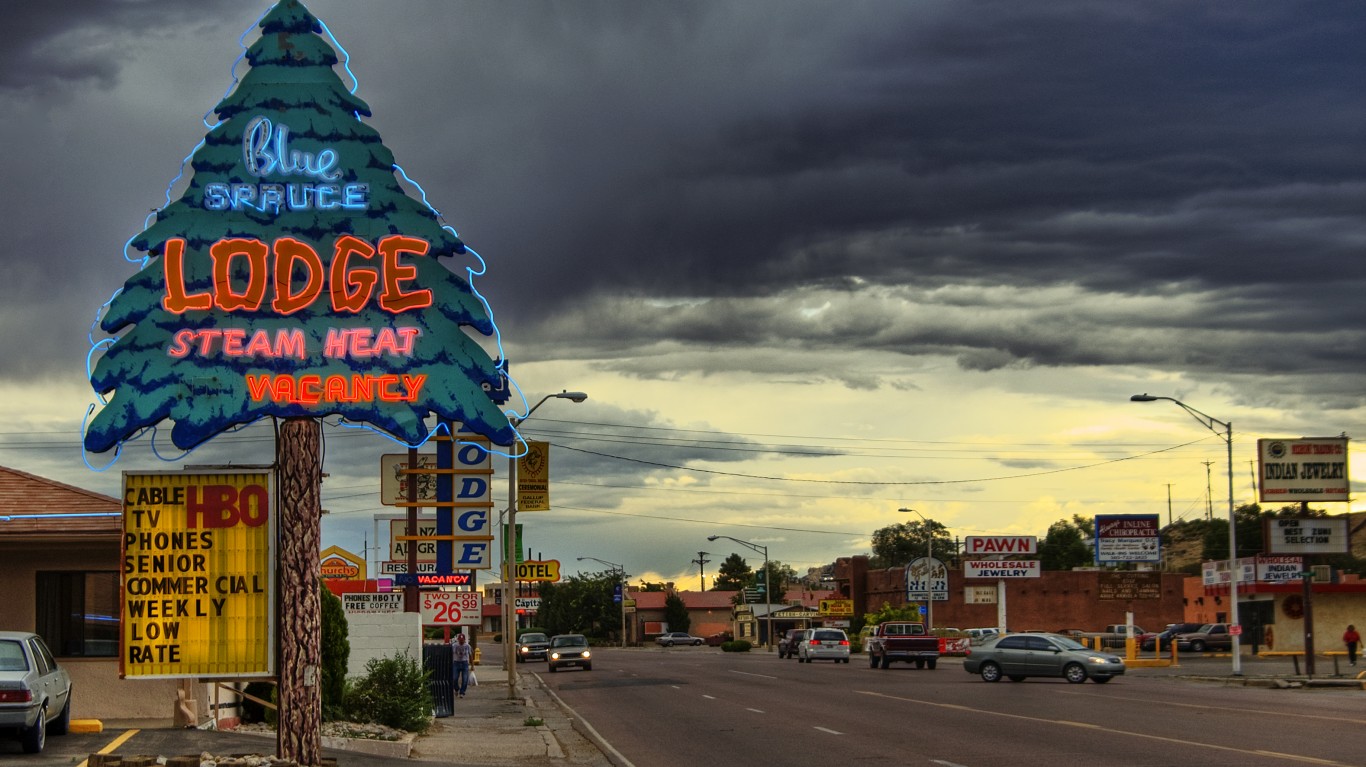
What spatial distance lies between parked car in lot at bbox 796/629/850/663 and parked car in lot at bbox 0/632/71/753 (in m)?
51.1

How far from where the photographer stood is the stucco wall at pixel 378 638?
99.5 ft

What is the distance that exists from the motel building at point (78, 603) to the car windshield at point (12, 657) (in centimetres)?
462

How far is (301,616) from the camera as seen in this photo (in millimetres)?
17016

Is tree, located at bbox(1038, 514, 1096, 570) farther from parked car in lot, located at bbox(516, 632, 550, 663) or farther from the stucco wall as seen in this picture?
the stucco wall

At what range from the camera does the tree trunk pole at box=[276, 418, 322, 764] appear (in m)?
17.0

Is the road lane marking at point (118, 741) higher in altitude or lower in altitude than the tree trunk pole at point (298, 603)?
lower

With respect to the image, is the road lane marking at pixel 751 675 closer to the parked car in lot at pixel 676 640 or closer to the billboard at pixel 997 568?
the billboard at pixel 997 568

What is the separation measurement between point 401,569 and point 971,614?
5783cm

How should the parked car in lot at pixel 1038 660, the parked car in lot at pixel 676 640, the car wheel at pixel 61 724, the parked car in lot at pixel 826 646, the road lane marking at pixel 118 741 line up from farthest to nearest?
the parked car in lot at pixel 676 640 → the parked car in lot at pixel 826 646 → the parked car in lot at pixel 1038 660 → the car wheel at pixel 61 724 → the road lane marking at pixel 118 741

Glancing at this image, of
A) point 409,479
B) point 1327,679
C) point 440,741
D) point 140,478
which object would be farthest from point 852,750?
point 1327,679

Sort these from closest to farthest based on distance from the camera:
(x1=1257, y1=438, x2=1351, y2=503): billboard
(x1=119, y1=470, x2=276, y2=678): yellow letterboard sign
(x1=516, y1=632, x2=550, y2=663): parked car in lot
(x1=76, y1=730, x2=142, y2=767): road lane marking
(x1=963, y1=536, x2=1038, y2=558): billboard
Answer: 1. (x1=119, y1=470, x2=276, y2=678): yellow letterboard sign
2. (x1=76, y1=730, x2=142, y2=767): road lane marking
3. (x1=1257, y1=438, x2=1351, y2=503): billboard
4. (x1=516, y1=632, x2=550, y2=663): parked car in lot
5. (x1=963, y1=536, x2=1038, y2=558): billboard

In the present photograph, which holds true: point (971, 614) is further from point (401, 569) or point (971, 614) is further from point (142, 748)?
point (142, 748)

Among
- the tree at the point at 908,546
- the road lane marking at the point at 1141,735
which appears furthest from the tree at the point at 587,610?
the road lane marking at the point at 1141,735

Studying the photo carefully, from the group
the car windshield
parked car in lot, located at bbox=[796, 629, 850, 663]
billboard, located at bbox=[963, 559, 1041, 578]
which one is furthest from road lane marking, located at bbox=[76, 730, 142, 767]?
billboard, located at bbox=[963, 559, 1041, 578]
